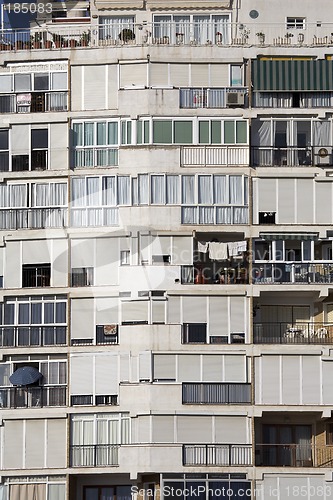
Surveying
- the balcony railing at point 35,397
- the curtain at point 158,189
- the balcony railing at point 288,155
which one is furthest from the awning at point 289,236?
the balcony railing at point 35,397

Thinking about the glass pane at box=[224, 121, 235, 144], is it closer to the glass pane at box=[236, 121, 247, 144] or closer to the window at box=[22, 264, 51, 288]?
the glass pane at box=[236, 121, 247, 144]

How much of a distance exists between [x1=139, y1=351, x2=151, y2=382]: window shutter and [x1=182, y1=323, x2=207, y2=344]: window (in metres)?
1.80

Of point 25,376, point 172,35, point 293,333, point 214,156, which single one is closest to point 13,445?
point 25,376

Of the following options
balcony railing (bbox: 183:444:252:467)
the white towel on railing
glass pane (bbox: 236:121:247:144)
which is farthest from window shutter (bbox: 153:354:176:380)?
glass pane (bbox: 236:121:247:144)

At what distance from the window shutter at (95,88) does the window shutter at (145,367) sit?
1170cm

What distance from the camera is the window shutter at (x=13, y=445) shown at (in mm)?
68688

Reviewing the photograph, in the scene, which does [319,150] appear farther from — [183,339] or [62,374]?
[62,374]

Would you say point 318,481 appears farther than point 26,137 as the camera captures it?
No

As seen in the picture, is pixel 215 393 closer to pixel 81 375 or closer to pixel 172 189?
pixel 81 375

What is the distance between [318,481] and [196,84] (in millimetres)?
18449

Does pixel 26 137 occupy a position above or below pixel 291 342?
above

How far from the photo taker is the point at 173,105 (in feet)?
236

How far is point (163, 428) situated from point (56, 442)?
4.61 meters

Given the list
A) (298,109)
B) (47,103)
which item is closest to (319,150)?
(298,109)
